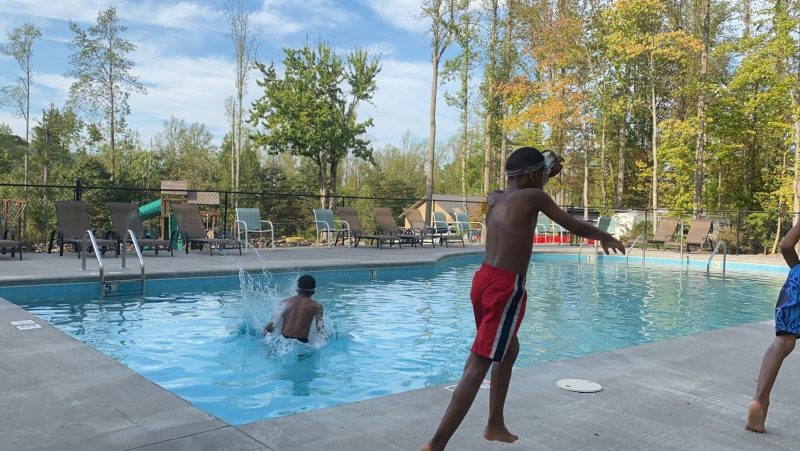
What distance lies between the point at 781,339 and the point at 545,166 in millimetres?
1387

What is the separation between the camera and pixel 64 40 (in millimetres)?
24156

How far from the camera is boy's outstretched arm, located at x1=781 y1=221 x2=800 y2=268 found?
271 cm

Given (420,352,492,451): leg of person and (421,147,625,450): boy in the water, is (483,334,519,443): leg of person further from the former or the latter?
(420,352,492,451): leg of person

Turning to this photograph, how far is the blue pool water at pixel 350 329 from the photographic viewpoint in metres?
4.25

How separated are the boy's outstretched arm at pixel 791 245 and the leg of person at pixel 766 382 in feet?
1.17

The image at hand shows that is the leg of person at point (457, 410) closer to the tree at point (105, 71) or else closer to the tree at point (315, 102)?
the tree at point (315, 102)

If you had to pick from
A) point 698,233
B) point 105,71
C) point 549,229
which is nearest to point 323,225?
point 549,229

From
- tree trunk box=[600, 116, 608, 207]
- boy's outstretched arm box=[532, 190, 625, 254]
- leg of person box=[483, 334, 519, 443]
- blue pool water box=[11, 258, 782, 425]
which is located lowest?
blue pool water box=[11, 258, 782, 425]

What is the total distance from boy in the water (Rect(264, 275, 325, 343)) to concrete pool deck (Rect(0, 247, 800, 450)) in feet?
5.07

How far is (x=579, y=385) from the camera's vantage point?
3.34 m

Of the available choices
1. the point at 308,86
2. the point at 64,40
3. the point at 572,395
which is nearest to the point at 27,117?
the point at 64,40

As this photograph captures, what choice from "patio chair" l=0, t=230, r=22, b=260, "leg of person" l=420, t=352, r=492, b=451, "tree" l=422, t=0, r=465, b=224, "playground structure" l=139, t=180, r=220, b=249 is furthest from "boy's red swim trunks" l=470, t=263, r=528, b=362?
"tree" l=422, t=0, r=465, b=224

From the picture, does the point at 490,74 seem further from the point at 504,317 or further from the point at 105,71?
the point at 504,317

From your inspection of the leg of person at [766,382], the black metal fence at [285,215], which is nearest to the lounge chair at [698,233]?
the black metal fence at [285,215]
